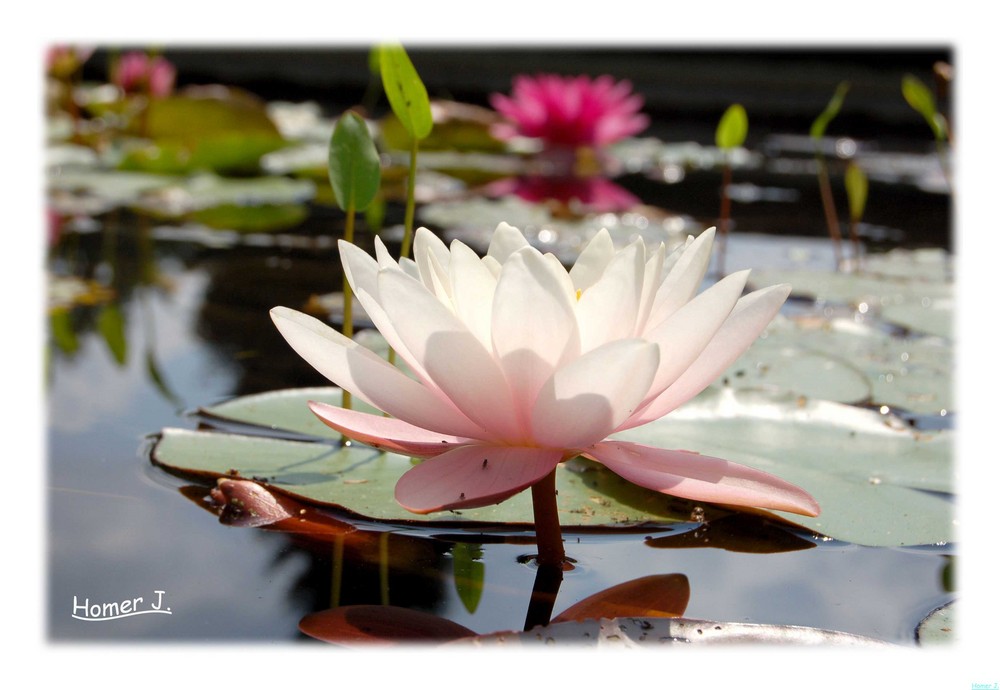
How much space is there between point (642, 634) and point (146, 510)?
0.38 m

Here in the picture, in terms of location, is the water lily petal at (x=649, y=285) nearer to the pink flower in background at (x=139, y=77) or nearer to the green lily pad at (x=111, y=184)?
the green lily pad at (x=111, y=184)

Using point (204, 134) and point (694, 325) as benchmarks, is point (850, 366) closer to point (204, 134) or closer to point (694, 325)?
point (694, 325)

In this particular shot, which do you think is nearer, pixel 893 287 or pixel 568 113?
pixel 893 287

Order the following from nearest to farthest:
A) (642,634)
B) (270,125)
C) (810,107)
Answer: (642,634) < (270,125) < (810,107)

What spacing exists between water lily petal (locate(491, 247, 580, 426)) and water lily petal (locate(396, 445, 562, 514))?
0.03m

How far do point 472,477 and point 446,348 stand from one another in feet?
0.26

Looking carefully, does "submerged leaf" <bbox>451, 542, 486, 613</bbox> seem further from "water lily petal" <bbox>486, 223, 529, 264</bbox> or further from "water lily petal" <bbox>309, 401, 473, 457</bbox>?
"water lily petal" <bbox>486, 223, 529, 264</bbox>

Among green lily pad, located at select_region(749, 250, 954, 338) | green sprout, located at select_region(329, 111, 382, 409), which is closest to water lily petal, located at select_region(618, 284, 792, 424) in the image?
green sprout, located at select_region(329, 111, 382, 409)

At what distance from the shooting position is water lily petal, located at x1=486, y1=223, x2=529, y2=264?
62cm

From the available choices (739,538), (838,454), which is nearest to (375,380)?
(739,538)

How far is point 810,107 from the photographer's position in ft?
17.5

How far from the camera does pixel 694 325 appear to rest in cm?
55

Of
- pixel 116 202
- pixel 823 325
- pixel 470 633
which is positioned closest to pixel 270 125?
pixel 116 202

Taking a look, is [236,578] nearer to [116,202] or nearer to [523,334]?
[523,334]
